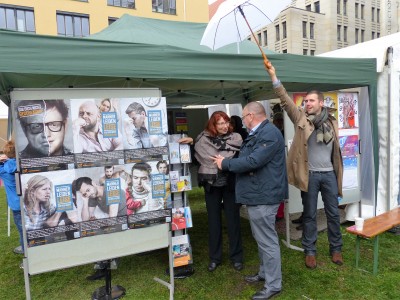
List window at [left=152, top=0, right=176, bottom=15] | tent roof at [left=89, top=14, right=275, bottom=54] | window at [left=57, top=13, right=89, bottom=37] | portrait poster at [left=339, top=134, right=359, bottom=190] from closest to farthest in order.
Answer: tent roof at [left=89, top=14, right=275, bottom=54], portrait poster at [left=339, top=134, right=359, bottom=190], window at [left=57, top=13, right=89, bottom=37], window at [left=152, top=0, right=176, bottom=15]

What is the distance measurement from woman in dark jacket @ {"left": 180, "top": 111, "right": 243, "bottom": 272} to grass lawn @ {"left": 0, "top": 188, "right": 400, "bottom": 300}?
0.32m

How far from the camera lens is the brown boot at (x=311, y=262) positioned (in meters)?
3.15

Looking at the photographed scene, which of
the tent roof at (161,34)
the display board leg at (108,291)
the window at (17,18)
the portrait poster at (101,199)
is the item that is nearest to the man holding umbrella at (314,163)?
the tent roof at (161,34)

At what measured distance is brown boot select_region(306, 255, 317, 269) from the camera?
10.3 ft

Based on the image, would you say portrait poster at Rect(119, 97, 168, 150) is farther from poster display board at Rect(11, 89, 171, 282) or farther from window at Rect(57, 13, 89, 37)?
window at Rect(57, 13, 89, 37)

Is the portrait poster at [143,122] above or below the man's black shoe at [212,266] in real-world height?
above

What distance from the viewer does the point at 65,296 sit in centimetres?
288

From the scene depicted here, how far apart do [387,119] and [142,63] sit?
3.22 m

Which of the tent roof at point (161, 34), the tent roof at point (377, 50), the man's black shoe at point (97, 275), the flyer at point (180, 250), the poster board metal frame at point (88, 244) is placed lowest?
the man's black shoe at point (97, 275)

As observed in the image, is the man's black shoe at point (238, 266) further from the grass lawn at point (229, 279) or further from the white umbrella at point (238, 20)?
the white umbrella at point (238, 20)

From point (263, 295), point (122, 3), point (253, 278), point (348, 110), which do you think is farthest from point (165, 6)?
point (263, 295)

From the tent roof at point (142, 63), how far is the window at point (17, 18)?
52.6 ft

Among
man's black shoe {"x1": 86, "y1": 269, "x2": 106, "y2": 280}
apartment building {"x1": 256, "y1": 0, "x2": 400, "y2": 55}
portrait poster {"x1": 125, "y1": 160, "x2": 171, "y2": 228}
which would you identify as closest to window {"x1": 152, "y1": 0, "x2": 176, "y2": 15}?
apartment building {"x1": 256, "y1": 0, "x2": 400, "y2": 55}

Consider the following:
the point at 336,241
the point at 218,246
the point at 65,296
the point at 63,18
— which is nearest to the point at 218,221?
the point at 218,246
